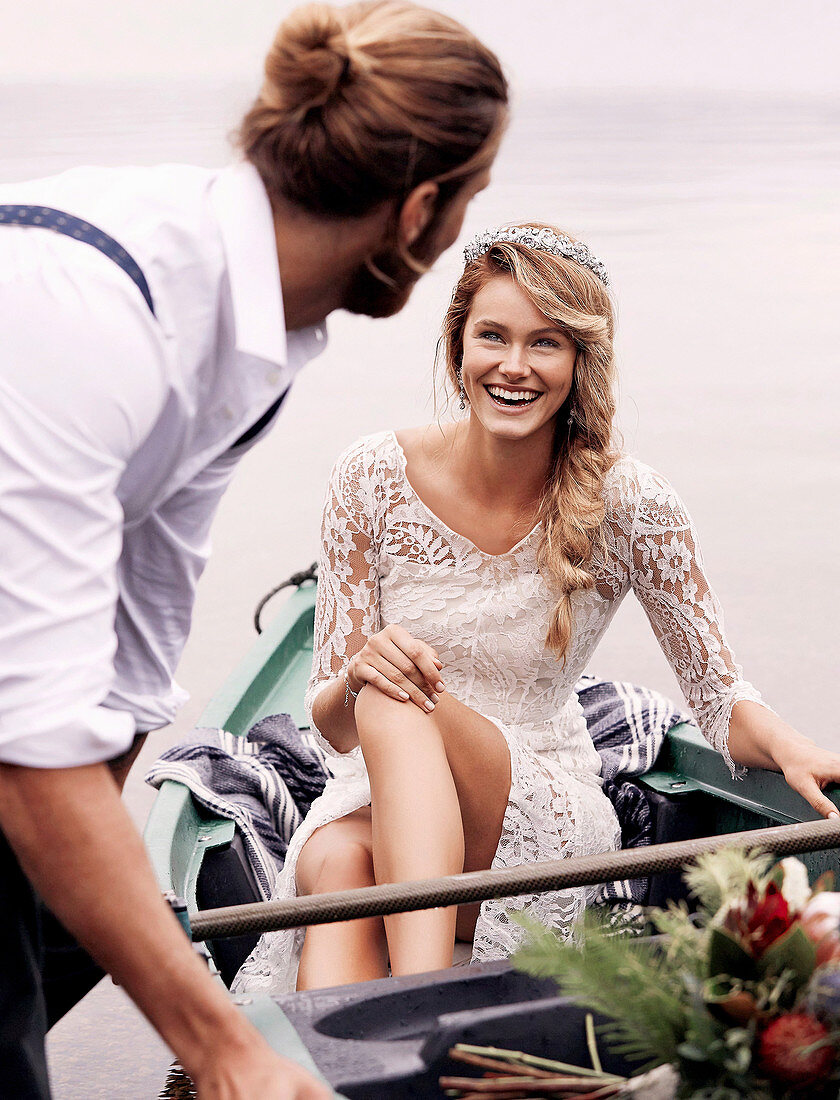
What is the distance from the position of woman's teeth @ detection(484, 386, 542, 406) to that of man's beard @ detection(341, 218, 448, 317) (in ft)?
3.12

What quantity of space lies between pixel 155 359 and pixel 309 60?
0.23m

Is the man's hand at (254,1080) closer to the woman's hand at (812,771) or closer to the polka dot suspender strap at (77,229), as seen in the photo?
the polka dot suspender strap at (77,229)

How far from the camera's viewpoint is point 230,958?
1962 millimetres

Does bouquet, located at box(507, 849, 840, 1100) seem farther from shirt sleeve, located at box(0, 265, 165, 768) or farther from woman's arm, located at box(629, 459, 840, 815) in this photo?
woman's arm, located at box(629, 459, 840, 815)

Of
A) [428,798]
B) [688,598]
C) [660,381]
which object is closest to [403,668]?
[428,798]

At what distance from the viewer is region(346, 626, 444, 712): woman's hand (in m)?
1.67

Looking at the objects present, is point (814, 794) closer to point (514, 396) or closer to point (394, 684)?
point (394, 684)

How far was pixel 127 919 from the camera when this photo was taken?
78 cm

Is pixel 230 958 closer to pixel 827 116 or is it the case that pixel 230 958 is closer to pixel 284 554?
pixel 284 554

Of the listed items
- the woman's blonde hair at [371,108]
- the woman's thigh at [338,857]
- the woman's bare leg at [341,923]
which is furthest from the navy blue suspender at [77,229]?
the woman's thigh at [338,857]

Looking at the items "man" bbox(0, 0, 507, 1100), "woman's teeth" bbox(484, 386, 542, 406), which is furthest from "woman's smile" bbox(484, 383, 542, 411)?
"man" bbox(0, 0, 507, 1100)

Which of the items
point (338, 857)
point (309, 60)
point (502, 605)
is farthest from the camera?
point (502, 605)

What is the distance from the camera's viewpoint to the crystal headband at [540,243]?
1.89 m

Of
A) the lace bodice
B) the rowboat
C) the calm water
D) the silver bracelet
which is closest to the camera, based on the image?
the rowboat
